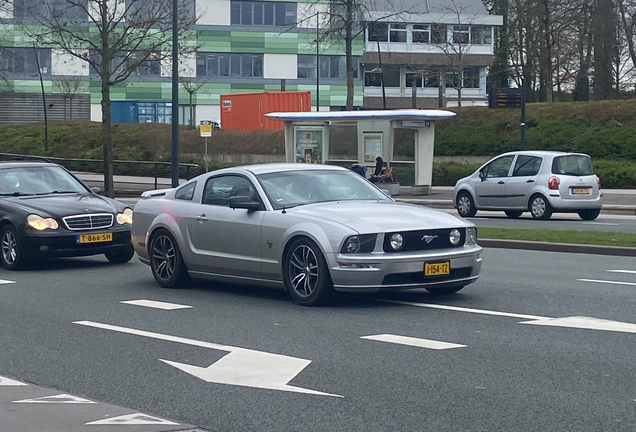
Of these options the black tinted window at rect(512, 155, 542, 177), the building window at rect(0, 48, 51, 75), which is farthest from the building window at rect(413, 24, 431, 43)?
the black tinted window at rect(512, 155, 542, 177)

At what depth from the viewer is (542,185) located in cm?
2550

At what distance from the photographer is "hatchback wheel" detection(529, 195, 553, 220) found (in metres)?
25.5

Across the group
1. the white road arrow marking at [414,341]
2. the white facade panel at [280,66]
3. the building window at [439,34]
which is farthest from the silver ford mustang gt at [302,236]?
the white facade panel at [280,66]

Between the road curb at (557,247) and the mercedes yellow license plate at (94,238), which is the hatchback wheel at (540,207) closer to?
the road curb at (557,247)

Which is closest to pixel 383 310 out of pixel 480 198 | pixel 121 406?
pixel 121 406

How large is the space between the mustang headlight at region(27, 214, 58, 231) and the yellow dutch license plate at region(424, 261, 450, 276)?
21.0ft

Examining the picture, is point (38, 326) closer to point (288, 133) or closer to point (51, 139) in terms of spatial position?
point (288, 133)

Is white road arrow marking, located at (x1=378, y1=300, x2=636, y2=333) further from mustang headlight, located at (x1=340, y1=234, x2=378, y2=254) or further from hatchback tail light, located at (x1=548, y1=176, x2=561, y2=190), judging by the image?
hatchback tail light, located at (x1=548, y1=176, x2=561, y2=190)

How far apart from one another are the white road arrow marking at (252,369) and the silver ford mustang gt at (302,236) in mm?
2049

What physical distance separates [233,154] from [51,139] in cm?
1129

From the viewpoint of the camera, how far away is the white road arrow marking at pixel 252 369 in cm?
727

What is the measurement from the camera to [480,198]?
27094 millimetres

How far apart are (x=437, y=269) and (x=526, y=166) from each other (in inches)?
635

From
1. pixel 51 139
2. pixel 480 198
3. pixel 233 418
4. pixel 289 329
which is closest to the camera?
pixel 233 418
